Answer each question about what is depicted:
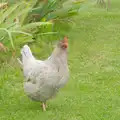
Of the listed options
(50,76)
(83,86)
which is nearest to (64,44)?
(50,76)

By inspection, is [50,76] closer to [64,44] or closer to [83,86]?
[64,44]

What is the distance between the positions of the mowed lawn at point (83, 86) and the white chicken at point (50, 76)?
343 mm

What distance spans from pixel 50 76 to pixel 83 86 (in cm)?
158

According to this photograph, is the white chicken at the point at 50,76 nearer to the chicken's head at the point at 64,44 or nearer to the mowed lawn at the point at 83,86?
the chicken's head at the point at 64,44

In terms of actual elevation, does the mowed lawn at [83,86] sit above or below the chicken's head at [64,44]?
below

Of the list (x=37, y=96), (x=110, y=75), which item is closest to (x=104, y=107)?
(x=37, y=96)

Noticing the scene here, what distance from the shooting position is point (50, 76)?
6.27 m

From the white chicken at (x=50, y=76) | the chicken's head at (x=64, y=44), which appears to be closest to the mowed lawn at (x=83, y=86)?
the white chicken at (x=50, y=76)

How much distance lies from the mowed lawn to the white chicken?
34 cm

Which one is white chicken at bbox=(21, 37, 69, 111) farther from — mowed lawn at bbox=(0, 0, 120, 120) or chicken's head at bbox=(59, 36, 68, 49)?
mowed lawn at bbox=(0, 0, 120, 120)

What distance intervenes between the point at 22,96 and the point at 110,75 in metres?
1.71

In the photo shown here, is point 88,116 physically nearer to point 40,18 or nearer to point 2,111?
point 2,111

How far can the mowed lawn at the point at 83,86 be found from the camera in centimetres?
663

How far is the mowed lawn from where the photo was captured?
663 cm
